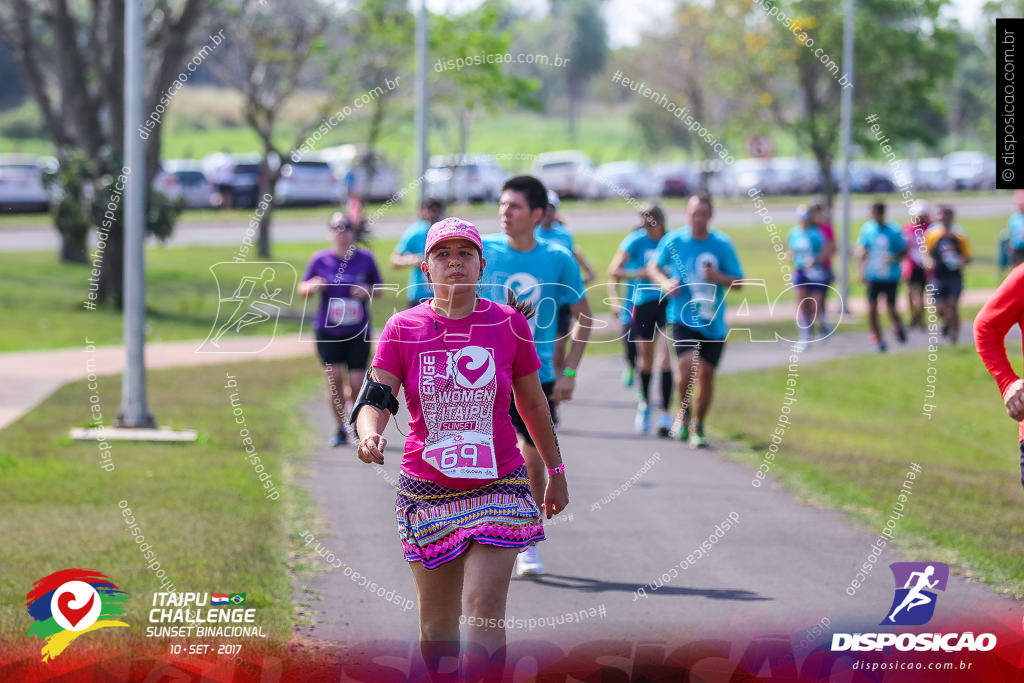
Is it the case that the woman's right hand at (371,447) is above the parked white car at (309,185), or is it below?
below

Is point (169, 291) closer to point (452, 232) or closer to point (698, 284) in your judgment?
point (698, 284)

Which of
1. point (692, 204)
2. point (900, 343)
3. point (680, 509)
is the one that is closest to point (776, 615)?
point (680, 509)

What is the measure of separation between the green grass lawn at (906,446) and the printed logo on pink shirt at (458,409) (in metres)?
3.42

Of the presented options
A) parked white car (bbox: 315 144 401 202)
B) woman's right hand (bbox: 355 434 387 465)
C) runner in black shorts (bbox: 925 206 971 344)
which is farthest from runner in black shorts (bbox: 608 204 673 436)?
parked white car (bbox: 315 144 401 202)

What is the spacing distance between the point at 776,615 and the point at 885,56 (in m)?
24.5

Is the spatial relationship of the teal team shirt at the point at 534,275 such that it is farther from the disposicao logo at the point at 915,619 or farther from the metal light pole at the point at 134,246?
the metal light pole at the point at 134,246

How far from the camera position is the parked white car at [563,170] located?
40844 millimetres

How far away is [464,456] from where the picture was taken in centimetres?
470

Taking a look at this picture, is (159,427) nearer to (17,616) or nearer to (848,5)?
(17,616)

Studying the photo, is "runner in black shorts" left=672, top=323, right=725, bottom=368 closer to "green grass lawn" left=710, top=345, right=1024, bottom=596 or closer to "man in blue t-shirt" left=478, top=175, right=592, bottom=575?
"green grass lawn" left=710, top=345, right=1024, bottom=596

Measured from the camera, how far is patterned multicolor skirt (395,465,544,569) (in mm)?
Answer: 4672

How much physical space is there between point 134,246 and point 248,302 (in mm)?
6176

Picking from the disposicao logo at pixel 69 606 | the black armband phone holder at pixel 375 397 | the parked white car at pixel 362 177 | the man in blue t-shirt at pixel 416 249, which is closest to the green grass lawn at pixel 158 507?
the disposicao logo at pixel 69 606

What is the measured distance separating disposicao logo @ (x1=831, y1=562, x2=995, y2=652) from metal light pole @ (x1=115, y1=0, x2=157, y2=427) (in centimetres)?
658
